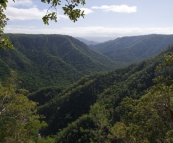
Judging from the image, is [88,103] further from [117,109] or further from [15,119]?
[15,119]

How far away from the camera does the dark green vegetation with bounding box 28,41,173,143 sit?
44.8 feet

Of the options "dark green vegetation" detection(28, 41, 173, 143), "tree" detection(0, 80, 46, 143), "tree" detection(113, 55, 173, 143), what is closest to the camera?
"tree" detection(113, 55, 173, 143)

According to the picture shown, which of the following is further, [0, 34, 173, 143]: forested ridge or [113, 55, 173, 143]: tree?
[0, 34, 173, 143]: forested ridge

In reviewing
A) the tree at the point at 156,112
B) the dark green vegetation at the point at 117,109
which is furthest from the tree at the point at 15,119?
the tree at the point at 156,112

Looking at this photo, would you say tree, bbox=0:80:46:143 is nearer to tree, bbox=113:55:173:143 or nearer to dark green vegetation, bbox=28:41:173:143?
dark green vegetation, bbox=28:41:173:143

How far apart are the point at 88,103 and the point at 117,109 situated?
128 feet

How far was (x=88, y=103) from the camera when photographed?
91.9 m

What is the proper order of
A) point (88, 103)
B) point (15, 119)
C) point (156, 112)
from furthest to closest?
point (88, 103), point (15, 119), point (156, 112)

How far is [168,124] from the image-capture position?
13961 mm

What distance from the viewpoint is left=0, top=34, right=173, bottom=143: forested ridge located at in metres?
14.3

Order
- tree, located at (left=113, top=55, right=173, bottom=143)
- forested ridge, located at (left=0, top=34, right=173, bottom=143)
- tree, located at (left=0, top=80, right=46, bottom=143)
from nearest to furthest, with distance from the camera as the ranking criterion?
tree, located at (left=113, top=55, right=173, bottom=143)
forested ridge, located at (left=0, top=34, right=173, bottom=143)
tree, located at (left=0, top=80, right=46, bottom=143)

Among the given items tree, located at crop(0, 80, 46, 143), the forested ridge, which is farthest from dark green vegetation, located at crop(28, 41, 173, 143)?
tree, located at crop(0, 80, 46, 143)

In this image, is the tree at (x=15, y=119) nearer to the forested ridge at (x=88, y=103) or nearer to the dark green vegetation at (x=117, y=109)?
the forested ridge at (x=88, y=103)

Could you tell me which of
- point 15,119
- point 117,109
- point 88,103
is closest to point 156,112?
point 15,119
